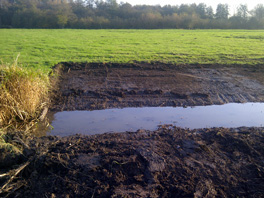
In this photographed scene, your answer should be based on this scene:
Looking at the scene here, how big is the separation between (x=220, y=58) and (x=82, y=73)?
24.6 feet

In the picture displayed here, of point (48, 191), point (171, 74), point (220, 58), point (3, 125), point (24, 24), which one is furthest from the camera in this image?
point (24, 24)

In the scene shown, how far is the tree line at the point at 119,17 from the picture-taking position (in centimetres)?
3900

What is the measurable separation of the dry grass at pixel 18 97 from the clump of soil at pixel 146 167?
1.27m

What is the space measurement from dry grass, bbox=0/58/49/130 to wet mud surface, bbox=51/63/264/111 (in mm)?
1014

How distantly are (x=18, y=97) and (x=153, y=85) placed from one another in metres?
4.83

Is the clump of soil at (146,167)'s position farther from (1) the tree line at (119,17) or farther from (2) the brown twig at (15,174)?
(1) the tree line at (119,17)

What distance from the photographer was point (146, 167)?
3.94 meters

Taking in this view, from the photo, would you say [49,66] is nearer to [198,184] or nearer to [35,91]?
[35,91]

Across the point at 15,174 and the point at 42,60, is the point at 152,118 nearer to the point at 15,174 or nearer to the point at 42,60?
the point at 15,174

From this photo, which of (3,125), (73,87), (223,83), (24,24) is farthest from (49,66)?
(24,24)

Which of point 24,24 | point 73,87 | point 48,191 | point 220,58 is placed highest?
point 24,24

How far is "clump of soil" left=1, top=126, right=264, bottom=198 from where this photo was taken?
3.51m

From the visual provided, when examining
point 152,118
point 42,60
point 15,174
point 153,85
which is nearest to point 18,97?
point 15,174

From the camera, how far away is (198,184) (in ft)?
11.9
